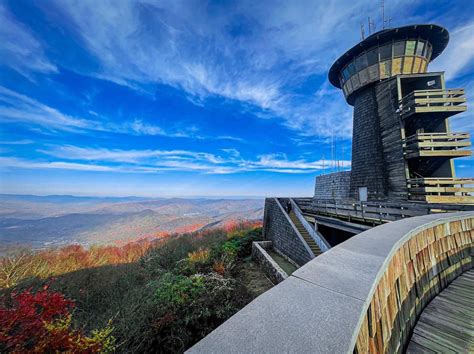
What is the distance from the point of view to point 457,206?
20.5 ft

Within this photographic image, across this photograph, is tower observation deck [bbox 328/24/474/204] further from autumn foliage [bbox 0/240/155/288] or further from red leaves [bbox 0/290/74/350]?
autumn foliage [bbox 0/240/155/288]

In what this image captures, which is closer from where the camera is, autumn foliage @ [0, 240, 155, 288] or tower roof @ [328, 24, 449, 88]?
autumn foliage @ [0, 240, 155, 288]

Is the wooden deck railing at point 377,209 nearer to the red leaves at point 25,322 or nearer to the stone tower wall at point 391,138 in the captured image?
the stone tower wall at point 391,138

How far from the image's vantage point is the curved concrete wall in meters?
0.93

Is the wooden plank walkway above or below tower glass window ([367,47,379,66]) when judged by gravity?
below

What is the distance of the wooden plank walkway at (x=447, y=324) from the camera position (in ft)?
6.80

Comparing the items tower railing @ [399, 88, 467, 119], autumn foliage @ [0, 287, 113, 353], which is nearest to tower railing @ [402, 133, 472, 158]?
tower railing @ [399, 88, 467, 119]

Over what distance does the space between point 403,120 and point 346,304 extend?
17.2 meters

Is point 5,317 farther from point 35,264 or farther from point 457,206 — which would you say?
point 457,206

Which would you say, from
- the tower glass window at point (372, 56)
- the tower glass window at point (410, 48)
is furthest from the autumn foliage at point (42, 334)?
the tower glass window at point (410, 48)

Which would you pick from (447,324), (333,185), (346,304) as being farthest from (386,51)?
(346,304)

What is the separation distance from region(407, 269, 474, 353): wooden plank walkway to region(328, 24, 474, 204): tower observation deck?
1140 cm

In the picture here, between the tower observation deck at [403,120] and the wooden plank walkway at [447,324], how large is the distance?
37.4ft

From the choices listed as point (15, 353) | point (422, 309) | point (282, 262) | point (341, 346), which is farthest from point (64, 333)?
point (282, 262)
